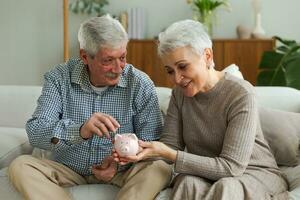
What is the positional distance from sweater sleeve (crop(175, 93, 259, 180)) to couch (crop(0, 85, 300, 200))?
183 mm

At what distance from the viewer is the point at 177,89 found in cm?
203

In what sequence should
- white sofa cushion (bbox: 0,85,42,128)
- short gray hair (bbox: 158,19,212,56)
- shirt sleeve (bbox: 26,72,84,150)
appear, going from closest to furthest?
1. short gray hair (bbox: 158,19,212,56)
2. shirt sleeve (bbox: 26,72,84,150)
3. white sofa cushion (bbox: 0,85,42,128)

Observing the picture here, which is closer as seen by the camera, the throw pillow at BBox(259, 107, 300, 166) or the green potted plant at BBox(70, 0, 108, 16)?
the throw pillow at BBox(259, 107, 300, 166)

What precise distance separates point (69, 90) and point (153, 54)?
2.70m

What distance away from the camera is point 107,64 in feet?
6.54

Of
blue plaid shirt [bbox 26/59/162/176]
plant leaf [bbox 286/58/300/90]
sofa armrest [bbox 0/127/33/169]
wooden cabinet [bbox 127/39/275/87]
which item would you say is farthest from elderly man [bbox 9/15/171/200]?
wooden cabinet [bbox 127/39/275/87]

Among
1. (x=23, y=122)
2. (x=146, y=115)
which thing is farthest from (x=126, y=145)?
(x=23, y=122)

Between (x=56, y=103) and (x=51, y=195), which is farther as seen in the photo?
(x=56, y=103)

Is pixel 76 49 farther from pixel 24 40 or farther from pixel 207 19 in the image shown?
pixel 207 19

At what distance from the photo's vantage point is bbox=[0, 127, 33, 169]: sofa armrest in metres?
2.35

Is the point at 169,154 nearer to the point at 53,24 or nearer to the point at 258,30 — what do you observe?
the point at 258,30

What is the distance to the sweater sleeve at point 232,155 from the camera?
174 cm

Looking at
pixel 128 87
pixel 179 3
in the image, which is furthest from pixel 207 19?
pixel 128 87

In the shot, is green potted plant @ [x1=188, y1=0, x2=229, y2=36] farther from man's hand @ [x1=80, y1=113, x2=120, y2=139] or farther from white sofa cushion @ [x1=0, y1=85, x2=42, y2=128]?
man's hand @ [x1=80, y1=113, x2=120, y2=139]
